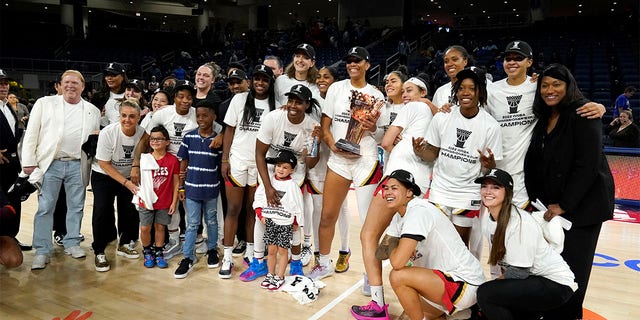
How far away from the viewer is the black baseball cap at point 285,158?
360 centimetres

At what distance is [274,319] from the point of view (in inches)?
122

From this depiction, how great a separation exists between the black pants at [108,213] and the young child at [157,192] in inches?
12.9

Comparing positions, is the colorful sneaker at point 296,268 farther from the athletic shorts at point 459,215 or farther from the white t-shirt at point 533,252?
the white t-shirt at point 533,252

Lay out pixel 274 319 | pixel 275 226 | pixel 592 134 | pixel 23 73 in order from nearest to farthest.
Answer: pixel 592 134
pixel 274 319
pixel 275 226
pixel 23 73

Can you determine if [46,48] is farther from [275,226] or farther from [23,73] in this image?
[275,226]

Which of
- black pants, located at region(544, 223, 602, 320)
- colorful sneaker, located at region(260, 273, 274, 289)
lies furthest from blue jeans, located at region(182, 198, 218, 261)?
black pants, located at region(544, 223, 602, 320)

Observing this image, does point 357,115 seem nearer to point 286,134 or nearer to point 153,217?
point 286,134

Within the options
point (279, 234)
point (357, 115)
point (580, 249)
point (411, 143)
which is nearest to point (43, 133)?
point (279, 234)

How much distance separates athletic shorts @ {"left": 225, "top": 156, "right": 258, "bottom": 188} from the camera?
12.7 ft

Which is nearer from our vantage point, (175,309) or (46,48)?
(175,309)

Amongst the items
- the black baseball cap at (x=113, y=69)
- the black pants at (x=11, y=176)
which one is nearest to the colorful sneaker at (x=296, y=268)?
the black pants at (x=11, y=176)

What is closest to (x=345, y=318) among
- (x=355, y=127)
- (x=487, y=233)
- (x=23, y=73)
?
(x=487, y=233)

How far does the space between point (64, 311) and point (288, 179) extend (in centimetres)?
175

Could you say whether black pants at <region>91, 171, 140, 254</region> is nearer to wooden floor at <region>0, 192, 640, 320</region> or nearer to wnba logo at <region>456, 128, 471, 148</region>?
wooden floor at <region>0, 192, 640, 320</region>
